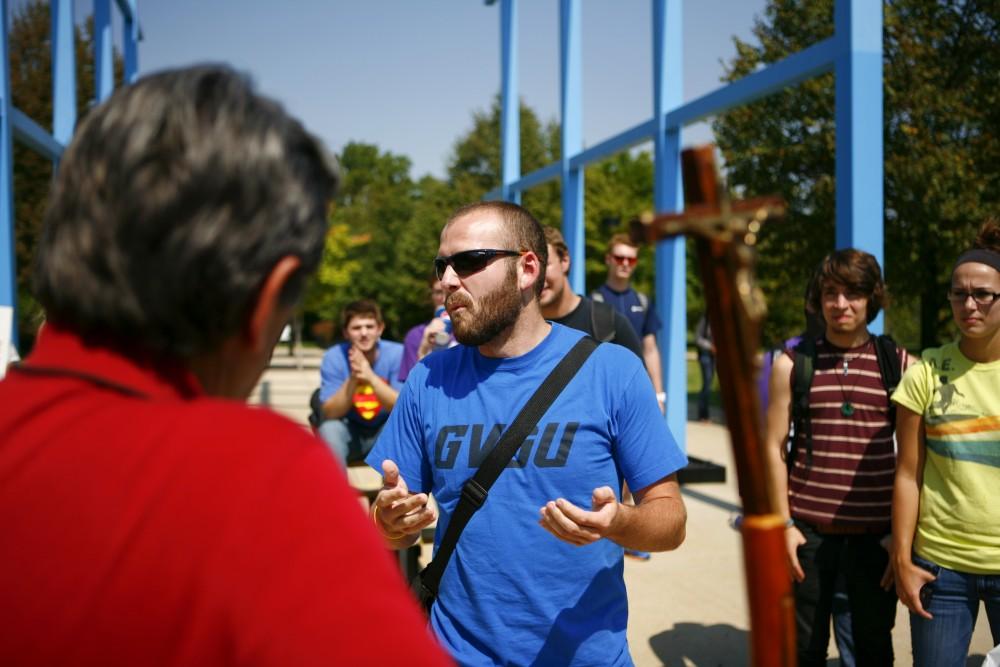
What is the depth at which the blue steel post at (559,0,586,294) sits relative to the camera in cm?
1137

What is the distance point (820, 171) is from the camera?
778 inches

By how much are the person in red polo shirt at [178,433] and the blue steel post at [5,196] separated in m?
7.11

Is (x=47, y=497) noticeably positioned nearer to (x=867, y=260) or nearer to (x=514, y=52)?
(x=867, y=260)

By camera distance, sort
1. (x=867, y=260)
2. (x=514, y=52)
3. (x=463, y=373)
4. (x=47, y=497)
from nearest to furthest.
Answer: (x=47, y=497)
(x=463, y=373)
(x=867, y=260)
(x=514, y=52)

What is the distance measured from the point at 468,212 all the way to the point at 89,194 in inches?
69.0

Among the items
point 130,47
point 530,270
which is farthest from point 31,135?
point 130,47

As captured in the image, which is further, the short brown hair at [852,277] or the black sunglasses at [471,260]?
the short brown hair at [852,277]

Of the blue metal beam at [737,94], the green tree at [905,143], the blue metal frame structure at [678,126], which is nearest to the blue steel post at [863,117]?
the blue metal frame structure at [678,126]

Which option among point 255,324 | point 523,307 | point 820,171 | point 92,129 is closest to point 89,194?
point 92,129

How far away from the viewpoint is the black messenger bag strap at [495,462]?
7.24 ft

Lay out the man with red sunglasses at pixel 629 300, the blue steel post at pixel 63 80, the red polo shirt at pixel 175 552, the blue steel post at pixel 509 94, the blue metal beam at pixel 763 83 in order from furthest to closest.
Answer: the blue steel post at pixel 509 94 → the blue steel post at pixel 63 80 → the man with red sunglasses at pixel 629 300 → the blue metal beam at pixel 763 83 → the red polo shirt at pixel 175 552

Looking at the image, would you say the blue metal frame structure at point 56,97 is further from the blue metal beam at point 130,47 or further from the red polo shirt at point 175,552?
the red polo shirt at point 175,552

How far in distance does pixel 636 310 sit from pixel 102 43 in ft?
35.8

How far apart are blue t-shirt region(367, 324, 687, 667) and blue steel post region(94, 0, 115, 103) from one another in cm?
1318
